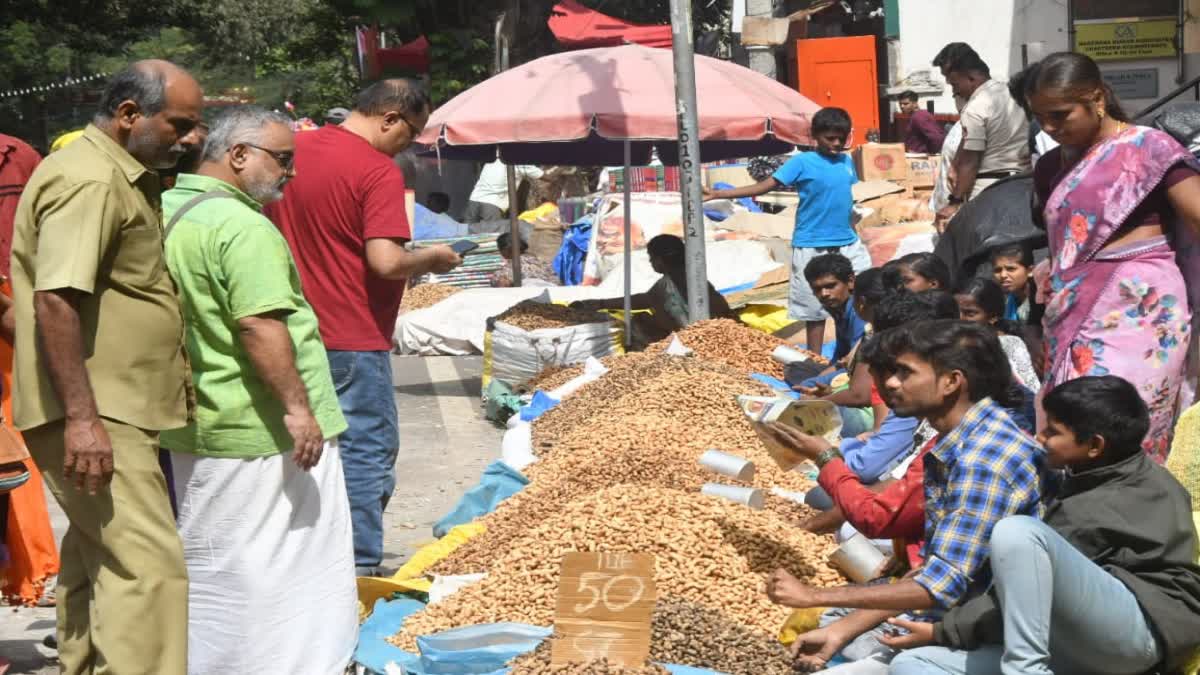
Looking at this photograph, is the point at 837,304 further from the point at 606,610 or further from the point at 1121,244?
the point at 606,610

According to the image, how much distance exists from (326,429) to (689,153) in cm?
486

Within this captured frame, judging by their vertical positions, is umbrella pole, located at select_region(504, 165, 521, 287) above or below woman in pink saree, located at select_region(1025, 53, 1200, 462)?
below

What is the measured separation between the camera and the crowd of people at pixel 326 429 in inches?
129

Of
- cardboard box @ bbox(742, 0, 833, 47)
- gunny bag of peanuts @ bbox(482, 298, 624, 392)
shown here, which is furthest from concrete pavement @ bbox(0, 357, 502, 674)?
cardboard box @ bbox(742, 0, 833, 47)

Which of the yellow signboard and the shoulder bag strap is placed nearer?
the shoulder bag strap

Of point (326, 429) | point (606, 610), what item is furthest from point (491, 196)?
point (606, 610)

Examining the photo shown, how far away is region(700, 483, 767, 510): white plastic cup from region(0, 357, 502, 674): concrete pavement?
4.19 ft

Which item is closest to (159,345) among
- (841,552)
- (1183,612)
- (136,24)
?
(841,552)

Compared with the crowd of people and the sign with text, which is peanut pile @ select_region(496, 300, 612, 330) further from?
the sign with text

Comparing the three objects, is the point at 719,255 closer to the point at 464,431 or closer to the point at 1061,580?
the point at 464,431

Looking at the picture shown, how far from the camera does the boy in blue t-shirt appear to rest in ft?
29.3

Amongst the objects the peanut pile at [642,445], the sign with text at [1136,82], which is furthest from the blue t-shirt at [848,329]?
the sign with text at [1136,82]

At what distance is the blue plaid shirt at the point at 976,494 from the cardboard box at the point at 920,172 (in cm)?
989

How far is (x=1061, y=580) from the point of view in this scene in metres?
3.14
